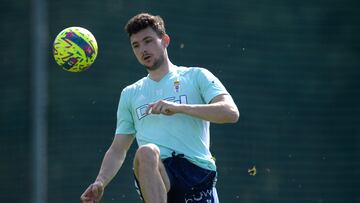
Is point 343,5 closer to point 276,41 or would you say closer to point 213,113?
point 276,41

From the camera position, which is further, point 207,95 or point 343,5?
point 343,5

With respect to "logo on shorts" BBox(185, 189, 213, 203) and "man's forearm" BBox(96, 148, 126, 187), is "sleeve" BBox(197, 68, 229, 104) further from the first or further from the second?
"man's forearm" BBox(96, 148, 126, 187)

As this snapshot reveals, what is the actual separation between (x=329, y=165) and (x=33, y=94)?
2.89 metres

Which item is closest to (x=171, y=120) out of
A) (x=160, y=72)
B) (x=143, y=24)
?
(x=160, y=72)

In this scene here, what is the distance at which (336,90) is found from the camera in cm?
856

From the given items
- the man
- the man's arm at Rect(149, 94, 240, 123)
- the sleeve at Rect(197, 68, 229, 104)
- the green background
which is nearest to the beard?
the man

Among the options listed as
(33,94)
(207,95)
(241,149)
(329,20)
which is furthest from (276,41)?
(207,95)

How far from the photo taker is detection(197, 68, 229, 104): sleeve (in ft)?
17.7

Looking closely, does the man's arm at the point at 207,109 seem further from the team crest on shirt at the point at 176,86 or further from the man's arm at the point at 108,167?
the man's arm at the point at 108,167

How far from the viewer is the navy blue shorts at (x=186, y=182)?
17.4ft

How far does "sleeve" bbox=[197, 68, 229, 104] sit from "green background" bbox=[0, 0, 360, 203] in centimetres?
263

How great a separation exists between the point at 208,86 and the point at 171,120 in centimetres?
31

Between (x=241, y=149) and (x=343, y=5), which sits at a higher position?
(x=343, y=5)

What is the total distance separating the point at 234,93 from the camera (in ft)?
27.2
